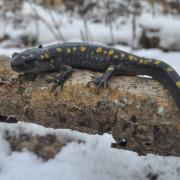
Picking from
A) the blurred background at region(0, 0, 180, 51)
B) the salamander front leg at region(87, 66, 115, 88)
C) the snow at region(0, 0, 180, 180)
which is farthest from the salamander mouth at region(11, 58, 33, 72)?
the blurred background at region(0, 0, 180, 51)

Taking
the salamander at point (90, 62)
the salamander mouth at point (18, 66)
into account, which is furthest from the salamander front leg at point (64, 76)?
the salamander mouth at point (18, 66)

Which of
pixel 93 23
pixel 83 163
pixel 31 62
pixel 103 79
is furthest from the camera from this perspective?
pixel 93 23

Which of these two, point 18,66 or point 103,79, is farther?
point 18,66

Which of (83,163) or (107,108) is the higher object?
(107,108)

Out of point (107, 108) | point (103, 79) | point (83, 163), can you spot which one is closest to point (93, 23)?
point (83, 163)

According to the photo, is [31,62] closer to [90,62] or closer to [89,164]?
[90,62]

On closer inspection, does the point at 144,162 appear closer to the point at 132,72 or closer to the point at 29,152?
the point at 132,72
